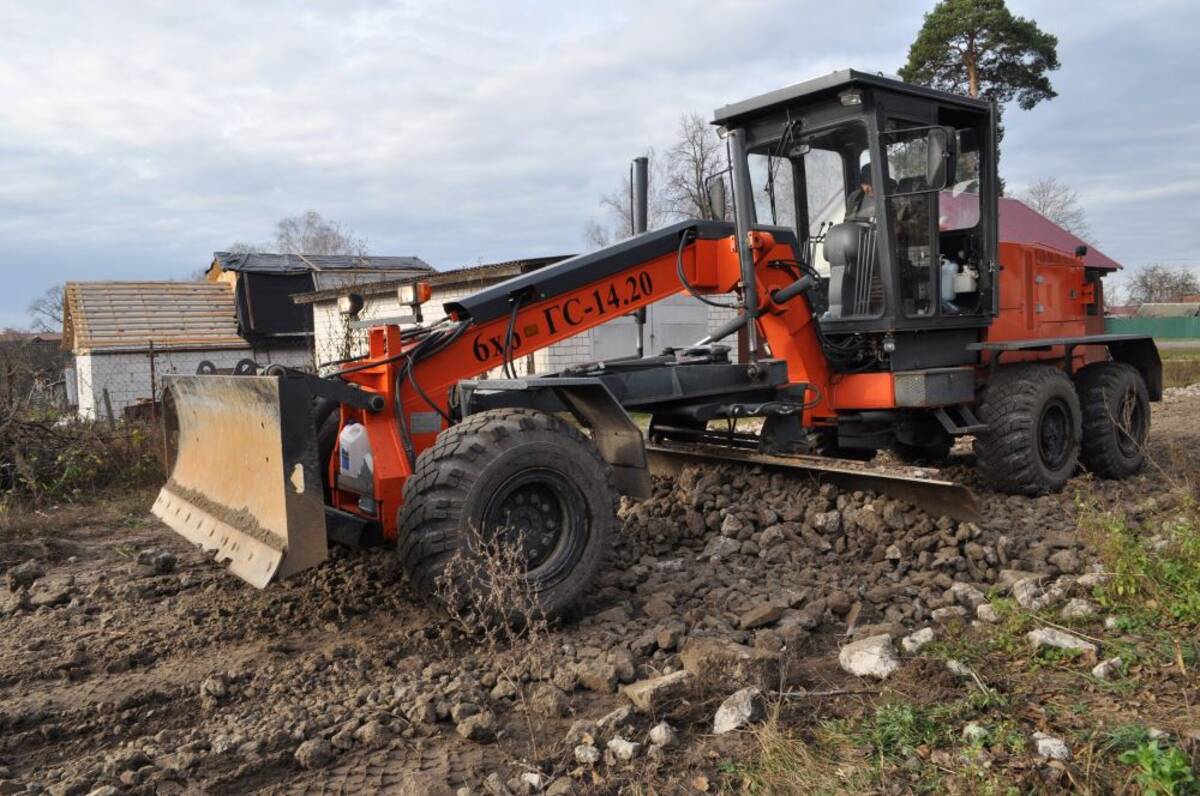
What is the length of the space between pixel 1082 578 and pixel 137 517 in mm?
7111

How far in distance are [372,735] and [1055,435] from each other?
6028 mm


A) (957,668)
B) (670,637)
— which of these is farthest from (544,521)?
(957,668)

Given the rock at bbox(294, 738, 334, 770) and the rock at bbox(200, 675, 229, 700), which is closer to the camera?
the rock at bbox(294, 738, 334, 770)

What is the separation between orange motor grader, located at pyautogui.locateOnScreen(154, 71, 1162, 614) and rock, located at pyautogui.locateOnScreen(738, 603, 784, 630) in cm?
78

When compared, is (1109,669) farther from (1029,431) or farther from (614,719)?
(1029,431)

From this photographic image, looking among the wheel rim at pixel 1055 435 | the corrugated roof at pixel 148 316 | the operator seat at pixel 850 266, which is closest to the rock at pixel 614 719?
the operator seat at pixel 850 266

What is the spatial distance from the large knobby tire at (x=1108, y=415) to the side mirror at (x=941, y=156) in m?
2.97

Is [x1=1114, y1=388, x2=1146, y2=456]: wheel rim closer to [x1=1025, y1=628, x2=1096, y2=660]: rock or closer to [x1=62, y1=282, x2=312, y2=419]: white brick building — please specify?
[x1=1025, y1=628, x2=1096, y2=660]: rock

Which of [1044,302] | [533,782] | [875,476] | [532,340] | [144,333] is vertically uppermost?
[144,333]

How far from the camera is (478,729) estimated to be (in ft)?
11.5

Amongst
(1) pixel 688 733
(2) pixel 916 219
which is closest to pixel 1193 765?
(1) pixel 688 733

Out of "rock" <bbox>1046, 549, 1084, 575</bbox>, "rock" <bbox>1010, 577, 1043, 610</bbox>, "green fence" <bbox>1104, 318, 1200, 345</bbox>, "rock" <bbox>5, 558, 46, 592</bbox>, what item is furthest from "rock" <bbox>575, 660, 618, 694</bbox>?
"green fence" <bbox>1104, 318, 1200, 345</bbox>

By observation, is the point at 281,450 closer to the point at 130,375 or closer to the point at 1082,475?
the point at 1082,475

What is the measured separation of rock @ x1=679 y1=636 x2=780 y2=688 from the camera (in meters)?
3.84
